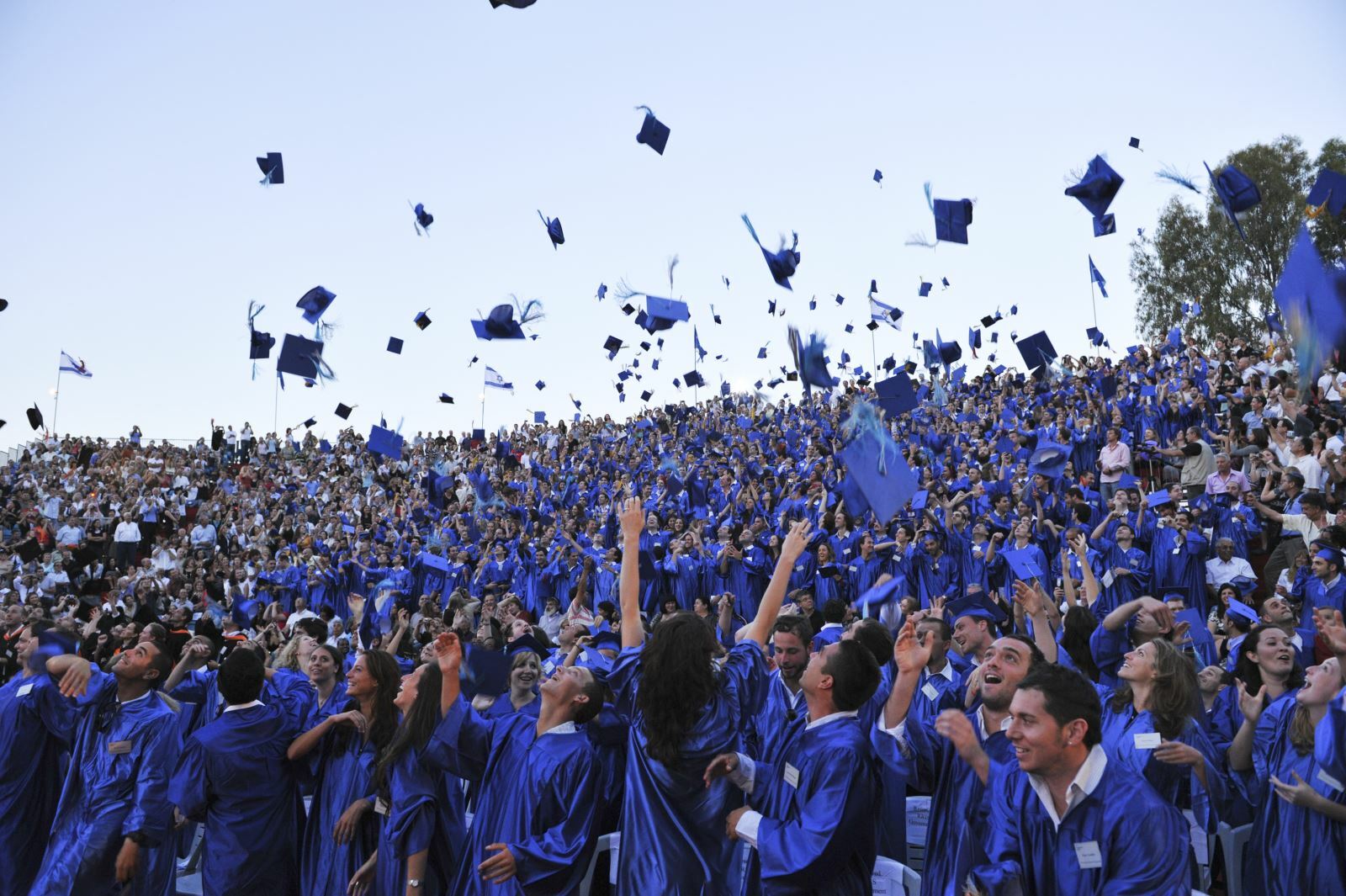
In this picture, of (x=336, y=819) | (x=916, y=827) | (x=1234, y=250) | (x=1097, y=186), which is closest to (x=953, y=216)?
(x=1097, y=186)

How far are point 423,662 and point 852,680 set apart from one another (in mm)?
2023

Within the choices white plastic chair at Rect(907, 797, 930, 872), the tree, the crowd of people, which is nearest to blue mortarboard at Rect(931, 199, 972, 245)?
the crowd of people

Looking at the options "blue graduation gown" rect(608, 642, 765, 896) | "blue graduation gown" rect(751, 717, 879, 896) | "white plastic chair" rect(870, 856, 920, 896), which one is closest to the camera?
"blue graduation gown" rect(751, 717, 879, 896)

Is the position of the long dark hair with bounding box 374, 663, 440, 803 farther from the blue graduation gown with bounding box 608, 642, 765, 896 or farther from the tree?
the tree

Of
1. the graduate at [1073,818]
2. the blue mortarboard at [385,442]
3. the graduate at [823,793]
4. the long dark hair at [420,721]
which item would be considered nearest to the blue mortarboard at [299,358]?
the blue mortarboard at [385,442]

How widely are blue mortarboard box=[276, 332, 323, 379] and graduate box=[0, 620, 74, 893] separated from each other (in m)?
7.53

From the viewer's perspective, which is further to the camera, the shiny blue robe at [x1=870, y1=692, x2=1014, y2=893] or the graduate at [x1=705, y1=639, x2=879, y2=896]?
the shiny blue robe at [x1=870, y1=692, x2=1014, y2=893]

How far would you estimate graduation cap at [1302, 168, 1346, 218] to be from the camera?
1059 centimetres

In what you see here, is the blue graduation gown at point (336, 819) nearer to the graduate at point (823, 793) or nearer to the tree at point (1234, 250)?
the graduate at point (823, 793)

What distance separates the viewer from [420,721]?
431 centimetres

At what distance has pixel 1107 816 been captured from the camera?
2709 mm

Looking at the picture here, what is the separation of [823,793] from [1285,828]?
6.95ft

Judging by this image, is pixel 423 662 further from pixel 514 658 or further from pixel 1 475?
pixel 1 475

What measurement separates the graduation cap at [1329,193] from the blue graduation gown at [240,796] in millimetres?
10732
